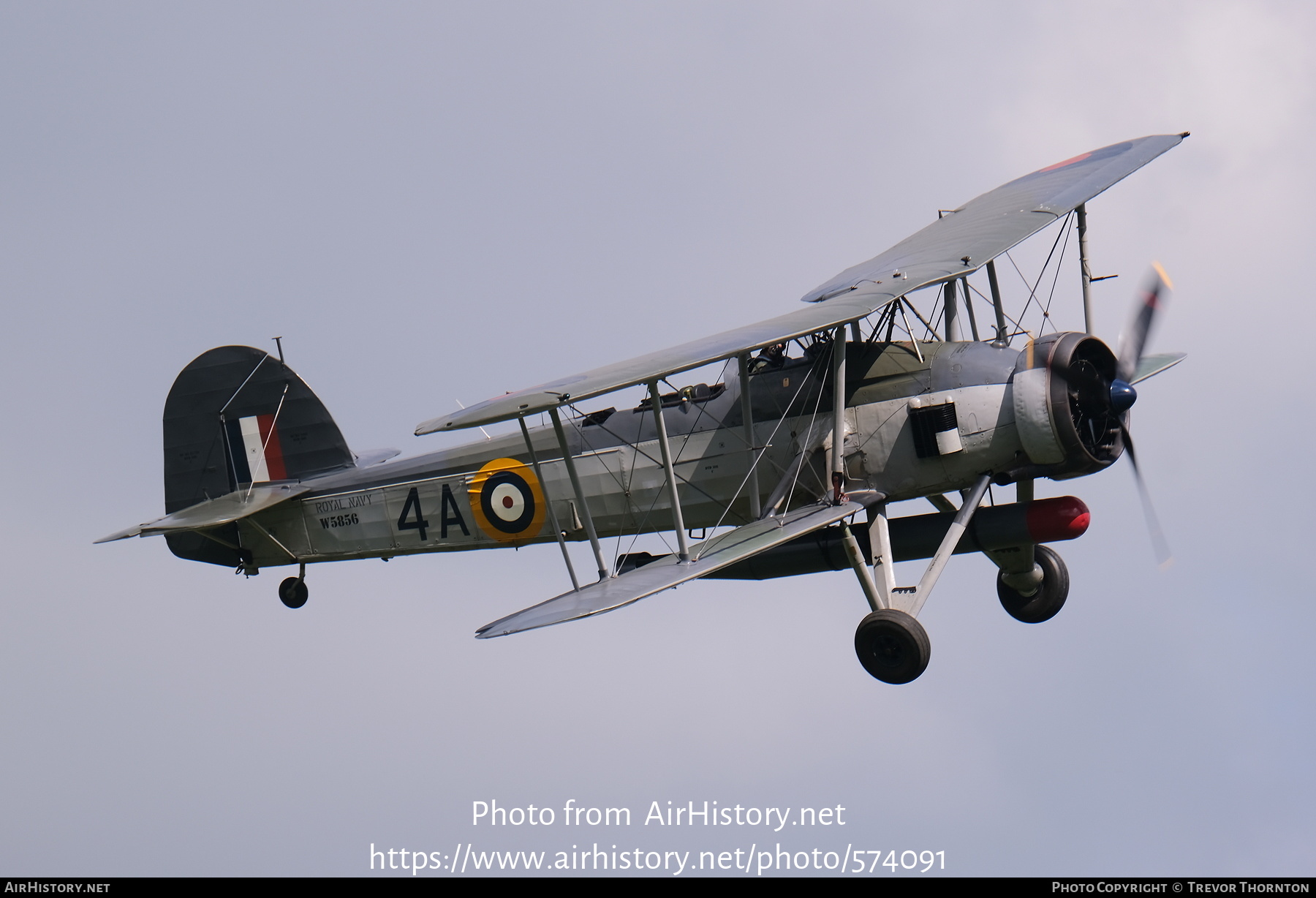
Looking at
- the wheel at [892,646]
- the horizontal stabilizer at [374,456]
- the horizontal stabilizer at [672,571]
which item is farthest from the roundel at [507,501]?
the wheel at [892,646]

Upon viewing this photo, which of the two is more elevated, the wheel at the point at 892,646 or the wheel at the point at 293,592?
the wheel at the point at 293,592

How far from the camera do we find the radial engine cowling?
41.4 feet

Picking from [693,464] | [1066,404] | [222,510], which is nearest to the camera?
[1066,404]

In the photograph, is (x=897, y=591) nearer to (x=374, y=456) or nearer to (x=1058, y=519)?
(x=1058, y=519)

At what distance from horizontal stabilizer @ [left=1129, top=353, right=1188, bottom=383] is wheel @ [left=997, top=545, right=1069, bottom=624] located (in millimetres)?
1967

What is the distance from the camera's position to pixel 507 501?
15273mm

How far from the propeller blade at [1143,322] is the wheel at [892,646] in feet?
10.2

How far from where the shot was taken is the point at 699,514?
46.5 ft

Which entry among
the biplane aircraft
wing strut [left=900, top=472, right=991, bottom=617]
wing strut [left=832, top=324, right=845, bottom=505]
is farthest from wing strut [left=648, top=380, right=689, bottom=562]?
wing strut [left=900, top=472, right=991, bottom=617]

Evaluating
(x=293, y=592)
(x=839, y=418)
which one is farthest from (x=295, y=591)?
(x=839, y=418)

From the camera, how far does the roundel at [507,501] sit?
15.2m

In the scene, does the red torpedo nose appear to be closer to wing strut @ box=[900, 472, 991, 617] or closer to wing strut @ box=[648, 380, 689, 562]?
wing strut @ box=[900, 472, 991, 617]

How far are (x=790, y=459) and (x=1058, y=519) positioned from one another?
94.8 inches

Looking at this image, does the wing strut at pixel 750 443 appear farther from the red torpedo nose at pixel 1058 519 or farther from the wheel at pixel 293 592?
the wheel at pixel 293 592
